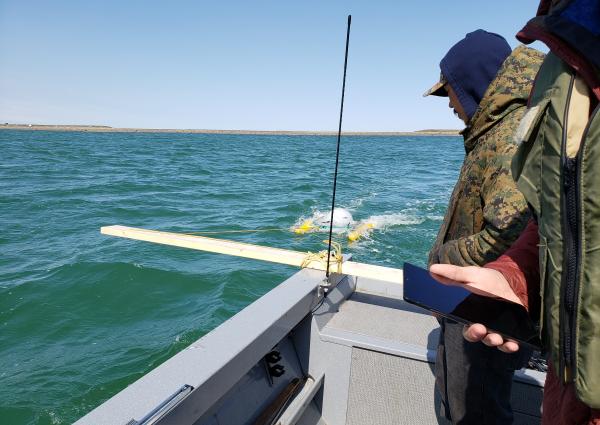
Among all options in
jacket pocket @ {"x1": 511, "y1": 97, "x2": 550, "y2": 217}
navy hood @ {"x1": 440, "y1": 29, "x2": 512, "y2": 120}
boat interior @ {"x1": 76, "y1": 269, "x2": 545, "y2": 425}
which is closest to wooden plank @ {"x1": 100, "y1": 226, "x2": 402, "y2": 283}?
boat interior @ {"x1": 76, "y1": 269, "x2": 545, "y2": 425}

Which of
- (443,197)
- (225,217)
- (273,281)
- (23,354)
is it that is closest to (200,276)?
(273,281)

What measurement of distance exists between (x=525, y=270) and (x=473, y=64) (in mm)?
1025

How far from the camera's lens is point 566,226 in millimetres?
812

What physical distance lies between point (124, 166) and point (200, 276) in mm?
17189

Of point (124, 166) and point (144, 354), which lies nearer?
point (144, 354)

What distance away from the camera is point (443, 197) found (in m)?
13.7

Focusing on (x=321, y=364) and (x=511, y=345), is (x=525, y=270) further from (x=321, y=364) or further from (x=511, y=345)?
(x=321, y=364)

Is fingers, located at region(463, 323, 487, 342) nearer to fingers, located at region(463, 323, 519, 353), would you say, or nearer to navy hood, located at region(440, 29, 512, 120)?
fingers, located at region(463, 323, 519, 353)

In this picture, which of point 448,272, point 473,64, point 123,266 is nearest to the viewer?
point 448,272

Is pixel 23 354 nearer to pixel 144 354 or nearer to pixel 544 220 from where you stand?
pixel 144 354

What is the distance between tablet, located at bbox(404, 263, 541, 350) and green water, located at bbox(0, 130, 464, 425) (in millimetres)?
3943

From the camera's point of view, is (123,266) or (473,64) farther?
(123,266)

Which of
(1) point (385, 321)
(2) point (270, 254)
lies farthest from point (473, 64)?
(2) point (270, 254)

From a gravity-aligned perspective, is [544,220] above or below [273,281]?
above
